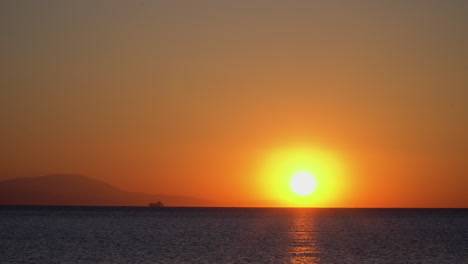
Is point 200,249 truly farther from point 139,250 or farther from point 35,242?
point 35,242

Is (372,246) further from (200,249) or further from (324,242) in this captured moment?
(200,249)

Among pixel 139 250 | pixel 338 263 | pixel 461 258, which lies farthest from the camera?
pixel 139 250

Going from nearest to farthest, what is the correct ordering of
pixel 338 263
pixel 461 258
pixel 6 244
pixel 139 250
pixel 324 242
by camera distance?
pixel 338 263 < pixel 461 258 < pixel 139 250 < pixel 6 244 < pixel 324 242

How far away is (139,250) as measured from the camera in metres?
78.3

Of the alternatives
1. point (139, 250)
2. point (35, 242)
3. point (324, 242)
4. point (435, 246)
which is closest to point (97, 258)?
point (139, 250)

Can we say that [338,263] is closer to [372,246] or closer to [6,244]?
[372,246]

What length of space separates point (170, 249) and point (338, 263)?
22.6 metres

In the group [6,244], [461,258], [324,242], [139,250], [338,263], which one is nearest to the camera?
[338,263]

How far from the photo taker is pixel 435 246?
292 feet

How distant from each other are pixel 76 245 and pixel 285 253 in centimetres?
2727

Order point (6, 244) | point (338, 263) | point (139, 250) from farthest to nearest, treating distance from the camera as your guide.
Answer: point (6, 244), point (139, 250), point (338, 263)

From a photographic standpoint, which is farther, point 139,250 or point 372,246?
point 372,246

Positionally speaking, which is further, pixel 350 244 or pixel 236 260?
pixel 350 244

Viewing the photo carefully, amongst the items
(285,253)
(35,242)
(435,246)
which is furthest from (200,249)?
(435,246)
